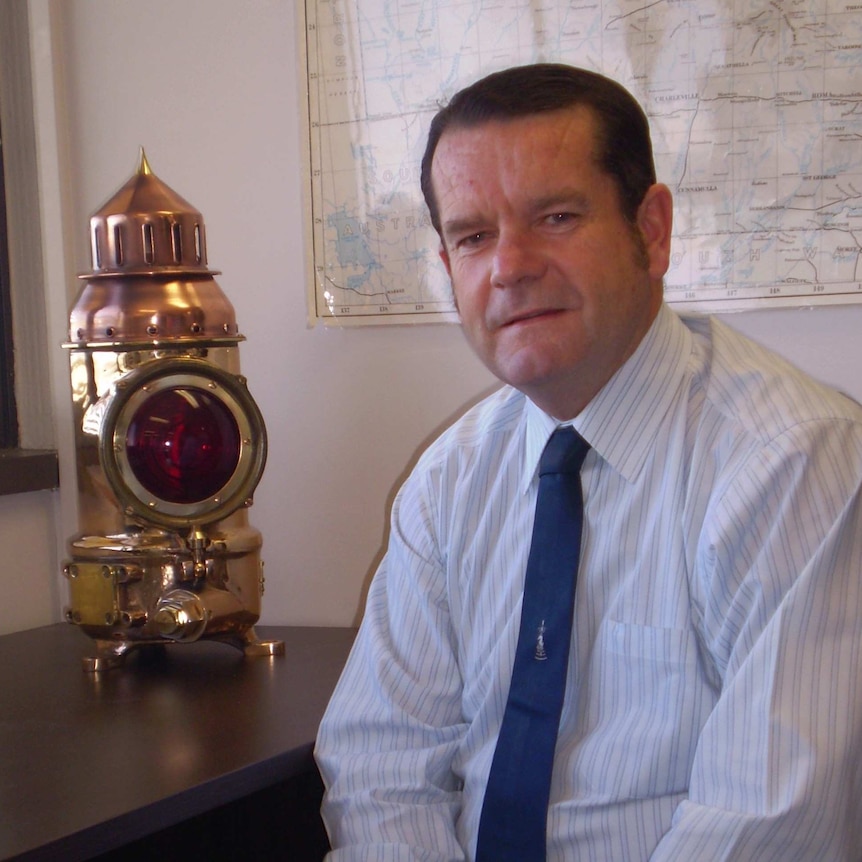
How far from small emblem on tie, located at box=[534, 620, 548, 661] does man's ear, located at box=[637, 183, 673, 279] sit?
34 cm

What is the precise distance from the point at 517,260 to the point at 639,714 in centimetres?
41

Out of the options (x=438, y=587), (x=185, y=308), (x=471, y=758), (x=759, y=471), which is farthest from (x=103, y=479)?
(x=759, y=471)

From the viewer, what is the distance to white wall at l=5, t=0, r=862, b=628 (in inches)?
59.7

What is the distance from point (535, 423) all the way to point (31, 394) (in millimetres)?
898

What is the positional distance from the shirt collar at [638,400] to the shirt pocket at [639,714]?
0.49 ft

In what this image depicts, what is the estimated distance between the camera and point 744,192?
4.24 ft

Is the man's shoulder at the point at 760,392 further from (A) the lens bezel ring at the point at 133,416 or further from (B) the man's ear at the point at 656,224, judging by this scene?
(A) the lens bezel ring at the point at 133,416

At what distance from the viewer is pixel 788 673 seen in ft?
2.64

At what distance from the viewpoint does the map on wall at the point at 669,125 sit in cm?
125

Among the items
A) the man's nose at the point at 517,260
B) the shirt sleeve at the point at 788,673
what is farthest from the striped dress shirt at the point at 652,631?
the man's nose at the point at 517,260

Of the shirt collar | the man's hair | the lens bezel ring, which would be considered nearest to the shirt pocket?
the shirt collar

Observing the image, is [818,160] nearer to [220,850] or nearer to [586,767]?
[586,767]

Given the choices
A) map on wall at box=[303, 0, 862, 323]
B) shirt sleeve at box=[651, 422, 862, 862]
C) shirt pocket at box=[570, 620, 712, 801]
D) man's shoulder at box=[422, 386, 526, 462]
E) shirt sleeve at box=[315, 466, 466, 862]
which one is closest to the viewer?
shirt sleeve at box=[651, 422, 862, 862]

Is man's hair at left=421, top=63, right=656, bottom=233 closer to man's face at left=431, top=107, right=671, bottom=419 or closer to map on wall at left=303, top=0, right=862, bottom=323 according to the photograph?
man's face at left=431, top=107, right=671, bottom=419
